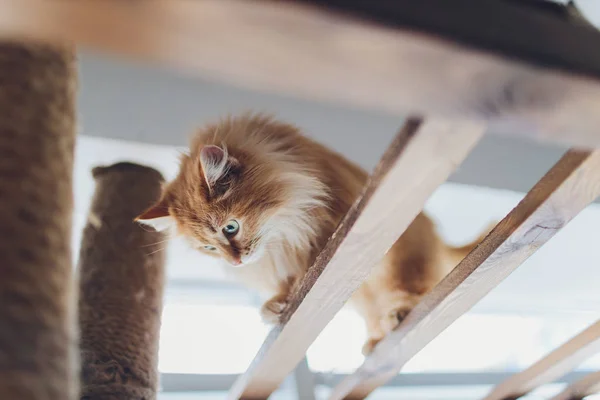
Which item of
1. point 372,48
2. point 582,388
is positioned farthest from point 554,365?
point 372,48

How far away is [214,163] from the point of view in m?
1.34

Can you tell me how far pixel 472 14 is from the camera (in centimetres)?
46

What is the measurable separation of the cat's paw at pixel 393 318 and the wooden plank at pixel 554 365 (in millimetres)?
379

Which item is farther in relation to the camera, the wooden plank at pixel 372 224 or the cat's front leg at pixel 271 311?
the cat's front leg at pixel 271 311

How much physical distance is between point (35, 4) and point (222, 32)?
133mm

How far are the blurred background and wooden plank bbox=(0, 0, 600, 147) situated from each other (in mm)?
1455

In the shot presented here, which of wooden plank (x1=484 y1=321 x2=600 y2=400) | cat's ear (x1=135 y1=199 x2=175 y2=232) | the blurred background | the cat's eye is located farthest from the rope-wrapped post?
wooden plank (x1=484 y1=321 x2=600 y2=400)

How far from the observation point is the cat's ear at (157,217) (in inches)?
54.2

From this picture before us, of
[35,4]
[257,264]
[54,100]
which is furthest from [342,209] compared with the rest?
[35,4]

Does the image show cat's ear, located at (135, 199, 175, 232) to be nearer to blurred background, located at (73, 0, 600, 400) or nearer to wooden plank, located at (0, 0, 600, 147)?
blurred background, located at (73, 0, 600, 400)

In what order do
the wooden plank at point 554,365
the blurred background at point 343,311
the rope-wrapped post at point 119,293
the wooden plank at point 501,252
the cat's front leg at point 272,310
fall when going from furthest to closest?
the blurred background at point 343,311
the cat's front leg at point 272,310
the wooden plank at point 554,365
the rope-wrapped post at point 119,293
the wooden plank at point 501,252

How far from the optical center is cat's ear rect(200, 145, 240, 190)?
132 centimetres

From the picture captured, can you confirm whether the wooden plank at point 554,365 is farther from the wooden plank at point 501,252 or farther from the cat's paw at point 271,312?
the cat's paw at point 271,312

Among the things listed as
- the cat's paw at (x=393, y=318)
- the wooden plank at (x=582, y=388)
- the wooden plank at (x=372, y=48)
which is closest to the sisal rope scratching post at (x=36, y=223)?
the wooden plank at (x=372, y=48)
